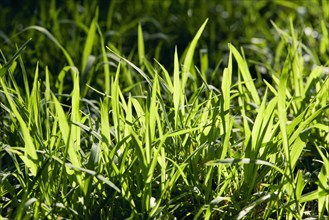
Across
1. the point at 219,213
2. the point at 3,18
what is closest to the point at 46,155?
the point at 219,213

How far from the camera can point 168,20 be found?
339 cm

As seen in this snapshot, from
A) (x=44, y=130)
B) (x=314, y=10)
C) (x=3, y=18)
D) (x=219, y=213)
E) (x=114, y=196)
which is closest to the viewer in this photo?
(x=114, y=196)

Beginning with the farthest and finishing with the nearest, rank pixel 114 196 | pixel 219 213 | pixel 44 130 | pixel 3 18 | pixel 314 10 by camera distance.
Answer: pixel 314 10 → pixel 3 18 → pixel 44 130 → pixel 219 213 → pixel 114 196

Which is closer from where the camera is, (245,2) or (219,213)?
(219,213)

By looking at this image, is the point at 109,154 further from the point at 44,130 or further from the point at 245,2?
the point at 245,2

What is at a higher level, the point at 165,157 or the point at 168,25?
the point at 165,157

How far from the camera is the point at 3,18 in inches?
126

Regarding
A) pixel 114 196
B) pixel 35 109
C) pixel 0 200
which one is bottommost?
pixel 0 200

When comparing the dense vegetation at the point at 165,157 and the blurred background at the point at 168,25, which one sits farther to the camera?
the blurred background at the point at 168,25

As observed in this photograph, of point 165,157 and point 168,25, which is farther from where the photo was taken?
point 168,25

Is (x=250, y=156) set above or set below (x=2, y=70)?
below

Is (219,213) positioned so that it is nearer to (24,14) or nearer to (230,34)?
(230,34)

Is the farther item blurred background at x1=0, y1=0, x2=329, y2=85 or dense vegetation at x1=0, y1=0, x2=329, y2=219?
blurred background at x1=0, y1=0, x2=329, y2=85

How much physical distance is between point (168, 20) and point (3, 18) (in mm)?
786
